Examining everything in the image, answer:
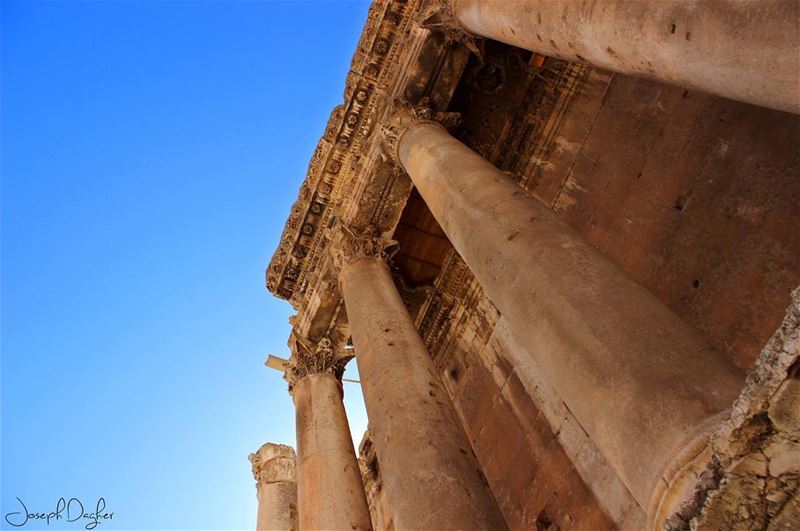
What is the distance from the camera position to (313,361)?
10.6 m

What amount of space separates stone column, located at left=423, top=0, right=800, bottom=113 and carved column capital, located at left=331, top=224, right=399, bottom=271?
463cm

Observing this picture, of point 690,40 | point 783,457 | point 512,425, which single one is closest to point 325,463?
point 512,425

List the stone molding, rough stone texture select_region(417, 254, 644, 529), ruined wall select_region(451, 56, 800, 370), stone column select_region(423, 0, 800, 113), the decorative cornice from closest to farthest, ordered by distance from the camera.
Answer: stone column select_region(423, 0, 800, 113), ruined wall select_region(451, 56, 800, 370), rough stone texture select_region(417, 254, 644, 529), the decorative cornice, the stone molding

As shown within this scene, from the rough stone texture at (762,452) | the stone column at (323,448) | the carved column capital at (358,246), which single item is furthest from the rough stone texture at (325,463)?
the rough stone texture at (762,452)

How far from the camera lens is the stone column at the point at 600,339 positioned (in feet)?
11.5

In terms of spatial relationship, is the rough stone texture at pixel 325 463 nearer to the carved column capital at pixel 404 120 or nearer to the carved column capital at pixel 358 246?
the carved column capital at pixel 358 246

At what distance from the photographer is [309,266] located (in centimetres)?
1166

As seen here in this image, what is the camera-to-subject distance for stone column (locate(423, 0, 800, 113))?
136 inches

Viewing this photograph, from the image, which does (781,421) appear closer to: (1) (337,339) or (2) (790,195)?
(2) (790,195)

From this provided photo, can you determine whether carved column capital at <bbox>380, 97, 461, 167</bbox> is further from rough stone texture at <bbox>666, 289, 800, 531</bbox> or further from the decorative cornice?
rough stone texture at <bbox>666, 289, 800, 531</bbox>

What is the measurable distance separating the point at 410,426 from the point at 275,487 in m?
7.09

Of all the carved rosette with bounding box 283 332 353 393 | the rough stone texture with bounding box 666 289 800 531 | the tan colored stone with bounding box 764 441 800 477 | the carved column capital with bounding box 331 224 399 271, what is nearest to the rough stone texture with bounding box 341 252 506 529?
the carved column capital with bounding box 331 224 399 271

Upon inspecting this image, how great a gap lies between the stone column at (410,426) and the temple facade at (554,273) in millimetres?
30

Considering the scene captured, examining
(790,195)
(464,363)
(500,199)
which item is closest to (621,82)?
(790,195)
